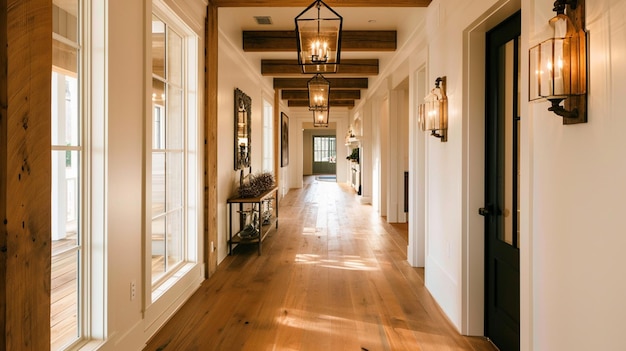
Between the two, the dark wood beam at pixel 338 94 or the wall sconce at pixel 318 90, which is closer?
the wall sconce at pixel 318 90

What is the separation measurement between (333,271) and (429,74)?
7.77ft

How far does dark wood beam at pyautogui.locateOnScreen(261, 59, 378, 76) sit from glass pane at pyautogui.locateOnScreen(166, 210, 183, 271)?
170 inches

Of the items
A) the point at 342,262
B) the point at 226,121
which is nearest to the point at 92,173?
the point at 226,121

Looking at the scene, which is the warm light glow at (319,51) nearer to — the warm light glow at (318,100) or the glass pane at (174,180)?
the glass pane at (174,180)

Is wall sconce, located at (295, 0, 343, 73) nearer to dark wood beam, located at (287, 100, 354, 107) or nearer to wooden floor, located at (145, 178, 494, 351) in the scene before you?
wooden floor, located at (145, 178, 494, 351)

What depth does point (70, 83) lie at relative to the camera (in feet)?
6.98

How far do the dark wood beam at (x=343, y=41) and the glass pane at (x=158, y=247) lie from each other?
10.9 ft

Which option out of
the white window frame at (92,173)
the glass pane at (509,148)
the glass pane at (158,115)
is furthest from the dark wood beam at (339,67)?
the white window frame at (92,173)

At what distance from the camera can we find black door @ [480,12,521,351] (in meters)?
2.50

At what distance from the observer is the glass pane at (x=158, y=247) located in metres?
3.17

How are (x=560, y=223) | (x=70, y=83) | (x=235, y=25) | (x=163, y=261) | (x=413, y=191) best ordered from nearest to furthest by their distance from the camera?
(x=560, y=223) < (x=70, y=83) < (x=163, y=261) < (x=413, y=191) < (x=235, y=25)

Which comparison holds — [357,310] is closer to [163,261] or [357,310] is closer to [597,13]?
[163,261]

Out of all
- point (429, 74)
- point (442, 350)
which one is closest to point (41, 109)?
point (442, 350)

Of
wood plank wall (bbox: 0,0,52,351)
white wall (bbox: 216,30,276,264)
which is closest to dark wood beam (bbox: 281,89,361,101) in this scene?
white wall (bbox: 216,30,276,264)
